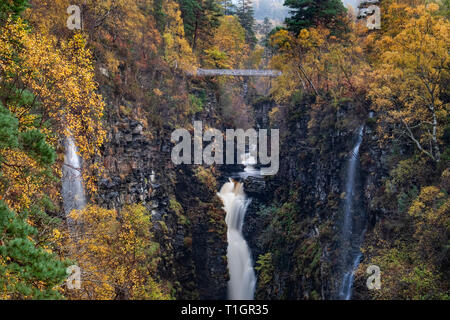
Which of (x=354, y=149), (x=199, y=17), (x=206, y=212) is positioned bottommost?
(x=206, y=212)

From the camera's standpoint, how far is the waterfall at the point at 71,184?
14.6 m

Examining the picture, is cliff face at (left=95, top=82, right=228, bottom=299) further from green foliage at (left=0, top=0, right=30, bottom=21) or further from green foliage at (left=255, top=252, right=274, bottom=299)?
green foliage at (left=0, top=0, right=30, bottom=21)

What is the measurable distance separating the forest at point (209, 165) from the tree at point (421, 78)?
0.36 ft

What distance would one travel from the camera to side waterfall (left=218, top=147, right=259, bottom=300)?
27406mm

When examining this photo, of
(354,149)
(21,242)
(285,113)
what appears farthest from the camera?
(285,113)

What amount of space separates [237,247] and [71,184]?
59.2 ft

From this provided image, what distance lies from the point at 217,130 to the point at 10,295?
2740 centimetres

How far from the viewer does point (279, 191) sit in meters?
30.4

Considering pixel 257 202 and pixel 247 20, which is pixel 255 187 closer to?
pixel 257 202

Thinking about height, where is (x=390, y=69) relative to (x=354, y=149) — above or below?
above

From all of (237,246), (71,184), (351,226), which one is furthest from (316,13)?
(71,184)
